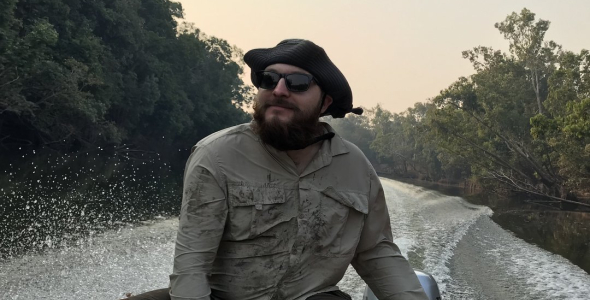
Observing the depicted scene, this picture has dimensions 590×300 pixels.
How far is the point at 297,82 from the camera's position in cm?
206

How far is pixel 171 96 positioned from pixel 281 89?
137 ft

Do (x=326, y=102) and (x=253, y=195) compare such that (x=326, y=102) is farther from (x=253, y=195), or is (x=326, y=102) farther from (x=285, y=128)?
(x=253, y=195)

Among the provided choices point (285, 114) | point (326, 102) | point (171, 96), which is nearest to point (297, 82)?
point (285, 114)

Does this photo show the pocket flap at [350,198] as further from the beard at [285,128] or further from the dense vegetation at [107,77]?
the dense vegetation at [107,77]

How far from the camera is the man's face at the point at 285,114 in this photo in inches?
79.9

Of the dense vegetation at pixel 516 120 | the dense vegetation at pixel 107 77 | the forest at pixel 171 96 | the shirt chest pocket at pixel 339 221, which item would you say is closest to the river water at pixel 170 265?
the shirt chest pocket at pixel 339 221

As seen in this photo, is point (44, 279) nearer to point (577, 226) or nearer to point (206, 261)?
point (206, 261)

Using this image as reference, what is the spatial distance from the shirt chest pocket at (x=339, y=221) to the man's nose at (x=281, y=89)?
0.42m

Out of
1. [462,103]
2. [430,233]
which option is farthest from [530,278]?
[462,103]

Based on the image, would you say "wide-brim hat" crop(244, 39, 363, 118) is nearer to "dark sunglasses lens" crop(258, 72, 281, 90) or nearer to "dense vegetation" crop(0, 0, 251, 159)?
"dark sunglasses lens" crop(258, 72, 281, 90)

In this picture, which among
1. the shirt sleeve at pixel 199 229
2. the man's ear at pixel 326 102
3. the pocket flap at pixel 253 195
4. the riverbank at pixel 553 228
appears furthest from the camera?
the riverbank at pixel 553 228

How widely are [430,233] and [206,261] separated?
438 inches

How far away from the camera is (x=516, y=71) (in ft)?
118

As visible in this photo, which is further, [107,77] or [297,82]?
[107,77]
